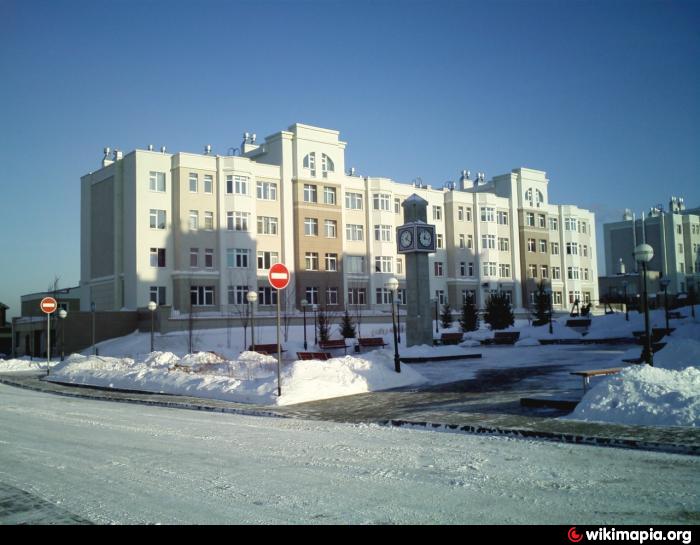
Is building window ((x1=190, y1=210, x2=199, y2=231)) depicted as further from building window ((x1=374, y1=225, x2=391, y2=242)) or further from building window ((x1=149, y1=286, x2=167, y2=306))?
building window ((x1=374, y1=225, x2=391, y2=242))

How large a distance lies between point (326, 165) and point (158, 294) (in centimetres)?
1886

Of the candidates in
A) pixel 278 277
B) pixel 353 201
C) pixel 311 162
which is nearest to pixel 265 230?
pixel 311 162

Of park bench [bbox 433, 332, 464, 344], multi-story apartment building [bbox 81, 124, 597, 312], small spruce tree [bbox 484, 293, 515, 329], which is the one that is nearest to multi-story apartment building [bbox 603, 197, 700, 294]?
multi-story apartment building [bbox 81, 124, 597, 312]

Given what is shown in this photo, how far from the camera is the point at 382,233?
63.3m

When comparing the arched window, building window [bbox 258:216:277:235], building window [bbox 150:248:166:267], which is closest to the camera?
building window [bbox 150:248:166:267]

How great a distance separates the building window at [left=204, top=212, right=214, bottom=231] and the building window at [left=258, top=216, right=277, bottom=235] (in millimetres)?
4142

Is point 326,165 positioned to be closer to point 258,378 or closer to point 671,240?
point 258,378

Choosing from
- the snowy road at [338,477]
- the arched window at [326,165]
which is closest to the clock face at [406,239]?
the snowy road at [338,477]

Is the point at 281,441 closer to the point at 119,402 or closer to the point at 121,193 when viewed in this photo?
the point at 119,402

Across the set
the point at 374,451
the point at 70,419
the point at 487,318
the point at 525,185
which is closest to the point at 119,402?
the point at 70,419

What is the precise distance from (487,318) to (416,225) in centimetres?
1956

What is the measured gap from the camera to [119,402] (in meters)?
18.0

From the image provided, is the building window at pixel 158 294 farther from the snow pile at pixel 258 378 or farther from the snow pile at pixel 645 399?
the snow pile at pixel 645 399

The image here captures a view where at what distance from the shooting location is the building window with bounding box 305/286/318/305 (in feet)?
186
